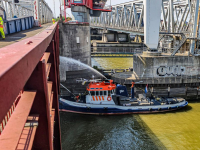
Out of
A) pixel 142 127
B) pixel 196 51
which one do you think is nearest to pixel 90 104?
pixel 142 127

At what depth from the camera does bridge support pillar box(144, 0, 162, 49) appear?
2653 centimetres

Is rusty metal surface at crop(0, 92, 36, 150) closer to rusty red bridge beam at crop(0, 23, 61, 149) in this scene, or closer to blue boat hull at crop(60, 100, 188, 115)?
rusty red bridge beam at crop(0, 23, 61, 149)

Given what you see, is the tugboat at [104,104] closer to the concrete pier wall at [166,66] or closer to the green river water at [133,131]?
the green river water at [133,131]

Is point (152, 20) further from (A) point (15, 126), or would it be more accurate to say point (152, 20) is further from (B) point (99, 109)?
(A) point (15, 126)

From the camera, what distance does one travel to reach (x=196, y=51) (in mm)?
29109

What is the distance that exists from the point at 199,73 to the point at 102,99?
16390 millimetres

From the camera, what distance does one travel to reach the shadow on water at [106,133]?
53.7 feet

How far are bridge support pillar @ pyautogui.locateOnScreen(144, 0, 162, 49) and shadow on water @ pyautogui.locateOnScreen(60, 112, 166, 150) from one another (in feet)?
40.4

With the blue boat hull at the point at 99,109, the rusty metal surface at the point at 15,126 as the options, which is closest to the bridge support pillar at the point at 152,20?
the blue boat hull at the point at 99,109

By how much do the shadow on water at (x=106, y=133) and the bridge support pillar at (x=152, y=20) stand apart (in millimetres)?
12301

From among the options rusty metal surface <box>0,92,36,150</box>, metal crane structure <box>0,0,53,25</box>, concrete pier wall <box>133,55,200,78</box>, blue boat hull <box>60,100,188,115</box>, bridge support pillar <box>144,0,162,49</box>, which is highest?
metal crane structure <box>0,0,53,25</box>

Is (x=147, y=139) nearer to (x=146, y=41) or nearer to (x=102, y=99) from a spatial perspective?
(x=102, y=99)

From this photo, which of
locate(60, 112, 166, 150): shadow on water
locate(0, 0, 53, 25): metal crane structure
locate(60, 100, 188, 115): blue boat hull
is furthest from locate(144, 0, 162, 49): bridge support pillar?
locate(0, 0, 53, 25): metal crane structure

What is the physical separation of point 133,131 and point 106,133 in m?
2.75
